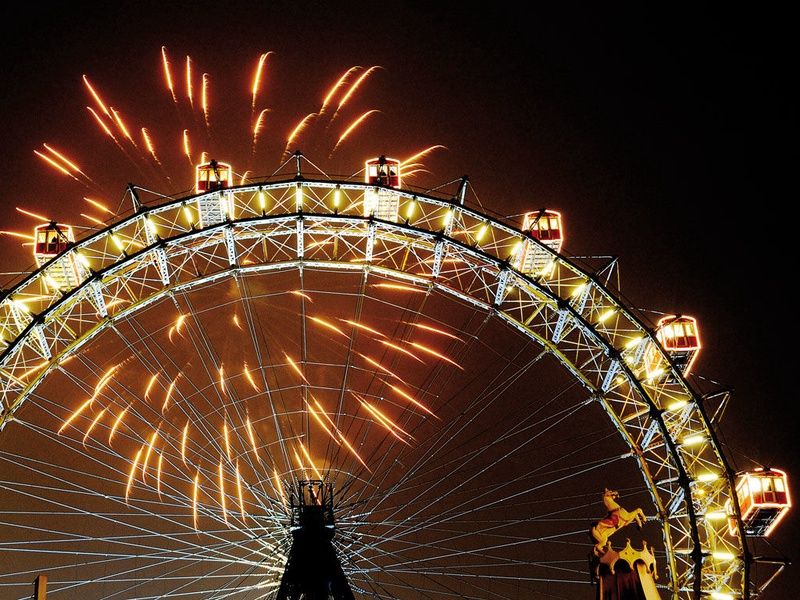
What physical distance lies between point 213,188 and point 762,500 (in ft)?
49.6

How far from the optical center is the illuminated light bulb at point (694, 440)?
23828 millimetres

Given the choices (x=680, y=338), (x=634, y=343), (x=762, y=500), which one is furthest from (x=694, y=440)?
(x=634, y=343)

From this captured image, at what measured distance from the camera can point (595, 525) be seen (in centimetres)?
1912

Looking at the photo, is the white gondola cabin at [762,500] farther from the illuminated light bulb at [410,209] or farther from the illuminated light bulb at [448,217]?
the illuminated light bulb at [410,209]

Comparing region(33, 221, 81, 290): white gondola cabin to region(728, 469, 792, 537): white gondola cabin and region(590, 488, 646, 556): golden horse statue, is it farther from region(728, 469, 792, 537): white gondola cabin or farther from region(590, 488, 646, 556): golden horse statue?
region(728, 469, 792, 537): white gondola cabin

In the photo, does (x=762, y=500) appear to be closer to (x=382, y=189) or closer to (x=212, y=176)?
(x=382, y=189)

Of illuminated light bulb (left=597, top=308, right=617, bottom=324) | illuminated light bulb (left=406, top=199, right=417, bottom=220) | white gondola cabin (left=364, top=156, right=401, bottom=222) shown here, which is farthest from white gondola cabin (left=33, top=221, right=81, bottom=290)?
illuminated light bulb (left=597, top=308, right=617, bottom=324)

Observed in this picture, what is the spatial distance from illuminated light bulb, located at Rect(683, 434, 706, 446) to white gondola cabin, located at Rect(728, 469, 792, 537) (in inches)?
49.3

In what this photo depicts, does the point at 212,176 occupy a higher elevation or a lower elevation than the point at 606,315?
higher

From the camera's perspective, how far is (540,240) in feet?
78.4

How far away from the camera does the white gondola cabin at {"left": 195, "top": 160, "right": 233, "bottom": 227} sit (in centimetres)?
2284

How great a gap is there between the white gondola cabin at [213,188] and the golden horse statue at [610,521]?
11006 millimetres

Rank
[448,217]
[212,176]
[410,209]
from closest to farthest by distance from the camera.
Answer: [212,176] < [448,217] < [410,209]

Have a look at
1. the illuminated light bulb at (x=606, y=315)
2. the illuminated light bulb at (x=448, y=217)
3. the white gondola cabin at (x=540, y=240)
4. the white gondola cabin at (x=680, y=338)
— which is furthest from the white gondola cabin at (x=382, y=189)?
the white gondola cabin at (x=680, y=338)
